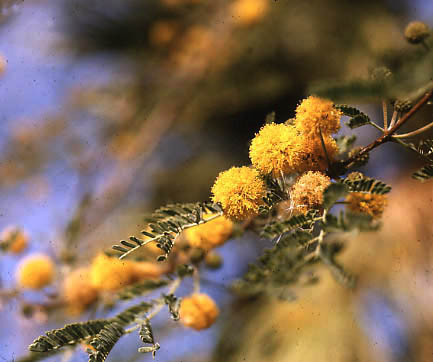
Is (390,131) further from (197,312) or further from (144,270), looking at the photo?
(144,270)

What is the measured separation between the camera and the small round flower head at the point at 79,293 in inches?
39.9

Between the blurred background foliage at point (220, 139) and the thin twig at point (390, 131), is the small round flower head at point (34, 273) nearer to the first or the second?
the blurred background foliage at point (220, 139)

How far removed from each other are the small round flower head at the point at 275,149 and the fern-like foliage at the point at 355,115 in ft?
0.26

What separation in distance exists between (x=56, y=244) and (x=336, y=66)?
123cm

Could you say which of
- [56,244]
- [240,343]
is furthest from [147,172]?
[240,343]

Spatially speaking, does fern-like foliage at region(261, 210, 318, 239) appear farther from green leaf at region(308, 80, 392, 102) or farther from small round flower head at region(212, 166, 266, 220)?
green leaf at region(308, 80, 392, 102)

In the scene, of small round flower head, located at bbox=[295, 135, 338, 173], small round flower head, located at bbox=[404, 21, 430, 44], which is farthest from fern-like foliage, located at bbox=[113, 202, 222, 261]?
small round flower head, located at bbox=[404, 21, 430, 44]

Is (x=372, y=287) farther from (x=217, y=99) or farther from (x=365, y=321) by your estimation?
(x=217, y=99)

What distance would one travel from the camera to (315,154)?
52 cm

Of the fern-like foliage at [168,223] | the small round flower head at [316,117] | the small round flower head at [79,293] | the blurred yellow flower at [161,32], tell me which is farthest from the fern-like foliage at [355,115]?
the blurred yellow flower at [161,32]

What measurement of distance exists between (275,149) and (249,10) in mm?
1316

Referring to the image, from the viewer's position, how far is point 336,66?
1372 mm

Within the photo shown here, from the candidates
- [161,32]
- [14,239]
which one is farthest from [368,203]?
[161,32]

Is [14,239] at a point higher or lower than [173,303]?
higher
